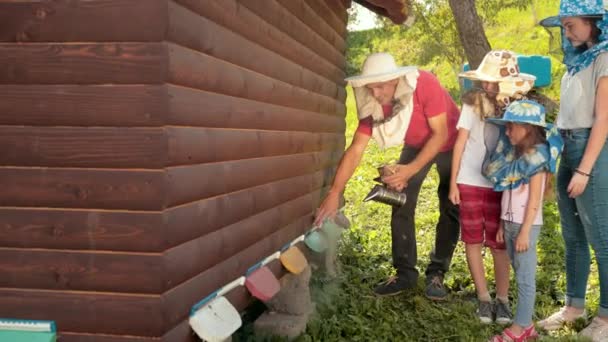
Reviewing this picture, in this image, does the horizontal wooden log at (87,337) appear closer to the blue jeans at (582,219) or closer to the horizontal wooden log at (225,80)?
the horizontal wooden log at (225,80)

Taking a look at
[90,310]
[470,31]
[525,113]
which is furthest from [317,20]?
[470,31]

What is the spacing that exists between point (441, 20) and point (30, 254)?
20919 millimetres

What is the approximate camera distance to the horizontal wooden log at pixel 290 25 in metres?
3.58

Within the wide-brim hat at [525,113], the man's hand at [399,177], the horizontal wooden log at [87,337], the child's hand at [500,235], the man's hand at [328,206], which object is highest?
the wide-brim hat at [525,113]

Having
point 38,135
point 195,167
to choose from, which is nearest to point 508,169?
point 195,167

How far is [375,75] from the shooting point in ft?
14.2

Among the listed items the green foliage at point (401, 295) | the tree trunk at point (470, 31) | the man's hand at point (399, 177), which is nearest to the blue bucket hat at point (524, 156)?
the man's hand at point (399, 177)

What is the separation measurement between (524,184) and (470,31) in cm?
504

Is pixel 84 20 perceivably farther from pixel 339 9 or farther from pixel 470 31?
pixel 470 31

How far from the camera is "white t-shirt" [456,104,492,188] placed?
14.0ft

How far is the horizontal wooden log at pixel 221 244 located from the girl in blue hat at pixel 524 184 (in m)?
1.50

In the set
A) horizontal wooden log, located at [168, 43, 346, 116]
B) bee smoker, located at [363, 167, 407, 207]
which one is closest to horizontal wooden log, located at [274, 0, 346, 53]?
horizontal wooden log, located at [168, 43, 346, 116]

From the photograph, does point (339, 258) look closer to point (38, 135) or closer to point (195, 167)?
Answer: point (195, 167)

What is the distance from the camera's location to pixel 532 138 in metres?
3.87
